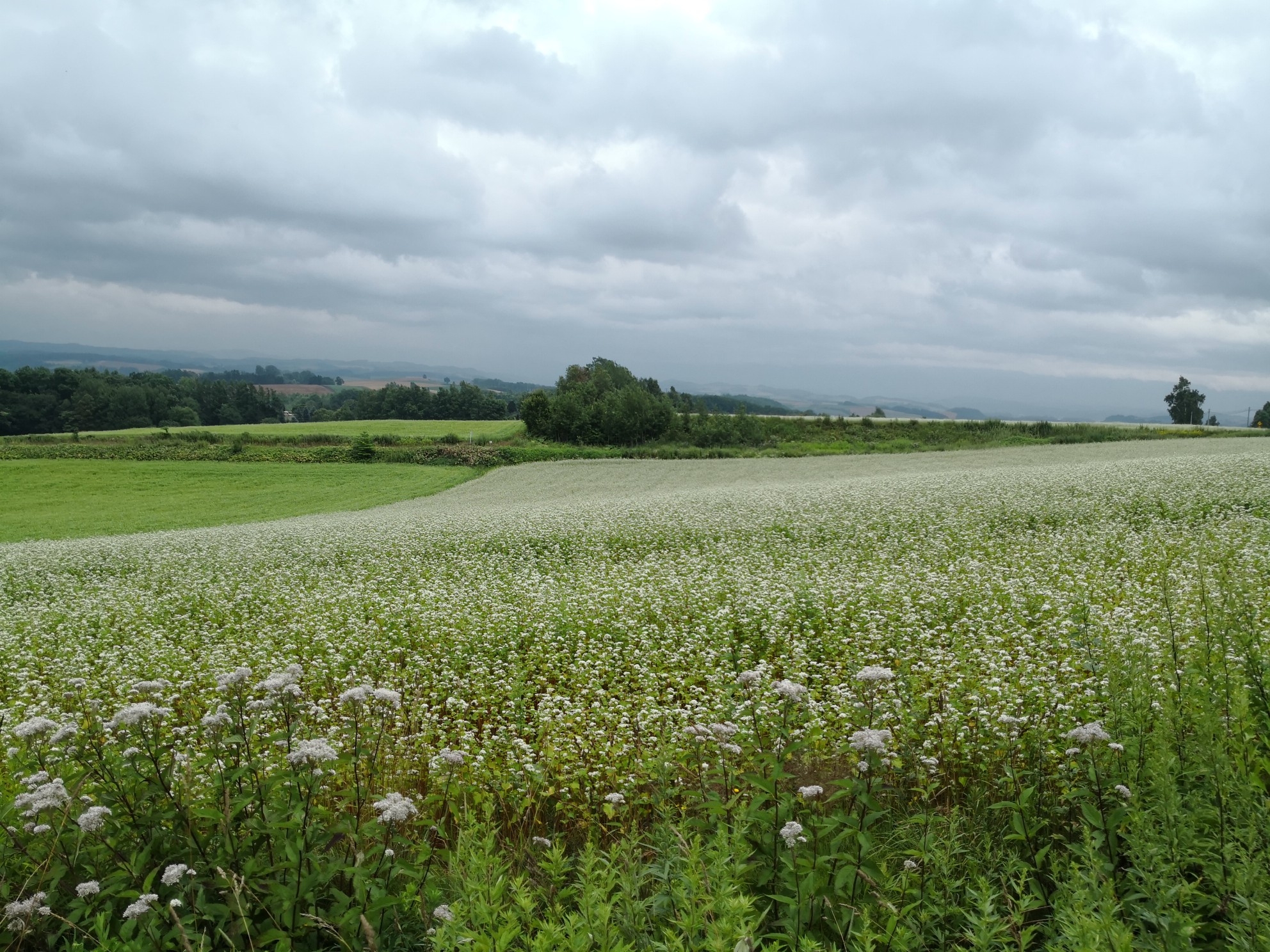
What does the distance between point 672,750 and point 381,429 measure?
74410 mm

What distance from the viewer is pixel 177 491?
43312 millimetres

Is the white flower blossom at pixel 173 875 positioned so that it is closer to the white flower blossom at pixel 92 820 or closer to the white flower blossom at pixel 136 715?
the white flower blossom at pixel 92 820

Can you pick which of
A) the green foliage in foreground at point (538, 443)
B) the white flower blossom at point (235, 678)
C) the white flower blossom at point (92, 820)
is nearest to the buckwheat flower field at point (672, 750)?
the white flower blossom at point (92, 820)

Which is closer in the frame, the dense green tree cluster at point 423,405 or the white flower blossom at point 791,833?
the white flower blossom at point 791,833

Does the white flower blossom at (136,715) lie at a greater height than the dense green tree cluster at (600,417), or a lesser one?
lesser

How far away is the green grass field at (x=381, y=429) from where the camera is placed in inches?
2672

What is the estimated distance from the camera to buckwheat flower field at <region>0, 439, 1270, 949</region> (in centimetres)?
333

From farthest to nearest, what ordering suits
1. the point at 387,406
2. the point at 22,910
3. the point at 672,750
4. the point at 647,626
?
the point at 387,406
the point at 647,626
the point at 672,750
the point at 22,910

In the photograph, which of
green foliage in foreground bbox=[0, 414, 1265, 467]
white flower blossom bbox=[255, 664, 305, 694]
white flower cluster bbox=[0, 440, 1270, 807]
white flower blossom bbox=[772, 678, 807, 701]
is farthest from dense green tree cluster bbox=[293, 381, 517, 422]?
white flower blossom bbox=[772, 678, 807, 701]

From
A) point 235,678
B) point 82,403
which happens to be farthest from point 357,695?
point 82,403

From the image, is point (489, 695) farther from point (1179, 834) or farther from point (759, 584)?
point (1179, 834)

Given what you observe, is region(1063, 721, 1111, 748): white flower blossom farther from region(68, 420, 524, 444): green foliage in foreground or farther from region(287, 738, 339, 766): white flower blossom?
region(68, 420, 524, 444): green foliage in foreground

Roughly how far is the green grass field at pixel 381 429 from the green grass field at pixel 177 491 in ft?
46.0

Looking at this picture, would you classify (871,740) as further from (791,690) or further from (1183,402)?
(1183,402)
